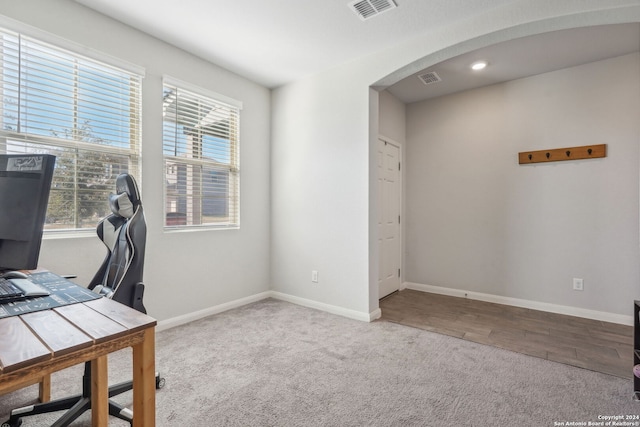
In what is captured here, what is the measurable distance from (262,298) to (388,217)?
200cm

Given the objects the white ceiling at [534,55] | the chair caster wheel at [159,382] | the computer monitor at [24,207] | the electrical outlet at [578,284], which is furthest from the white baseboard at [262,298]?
the white ceiling at [534,55]

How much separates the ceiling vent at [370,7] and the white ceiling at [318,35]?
59 mm

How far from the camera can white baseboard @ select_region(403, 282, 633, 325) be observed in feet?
10.8

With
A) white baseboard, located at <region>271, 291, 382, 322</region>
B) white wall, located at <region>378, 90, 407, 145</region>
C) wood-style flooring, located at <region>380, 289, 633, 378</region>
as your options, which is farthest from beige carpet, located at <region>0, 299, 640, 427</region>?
white wall, located at <region>378, 90, 407, 145</region>

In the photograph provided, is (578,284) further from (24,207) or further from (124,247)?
(24,207)

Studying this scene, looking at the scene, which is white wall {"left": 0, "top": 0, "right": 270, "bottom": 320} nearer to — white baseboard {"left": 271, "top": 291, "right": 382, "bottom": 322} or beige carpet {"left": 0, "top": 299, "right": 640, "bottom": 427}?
white baseboard {"left": 271, "top": 291, "right": 382, "bottom": 322}

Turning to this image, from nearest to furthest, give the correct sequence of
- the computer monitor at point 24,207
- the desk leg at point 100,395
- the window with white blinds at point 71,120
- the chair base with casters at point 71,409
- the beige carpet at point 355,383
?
1. the desk leg at point 100,395
2. the computer monitor at point 24,207
3. the chair base with casters at point 71,409
4. the beige carpet at point 355,383
5. the window with white blinds at point 71,120

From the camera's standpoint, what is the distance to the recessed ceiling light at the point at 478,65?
343 cm

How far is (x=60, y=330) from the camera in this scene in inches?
41.0

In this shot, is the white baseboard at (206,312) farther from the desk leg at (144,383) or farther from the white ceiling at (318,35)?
the white ceiling at (318,35)

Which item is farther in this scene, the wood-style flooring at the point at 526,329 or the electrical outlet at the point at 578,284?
the electrical outlet at the point at 578,284

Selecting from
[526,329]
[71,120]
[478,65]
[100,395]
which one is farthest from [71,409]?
[478,65]

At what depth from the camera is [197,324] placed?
3162 millimetres

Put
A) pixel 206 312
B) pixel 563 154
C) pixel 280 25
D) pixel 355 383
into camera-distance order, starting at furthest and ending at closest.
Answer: pixel 563 154 → pixel 206 312 → pixel 280 25 → pixel 355 383
